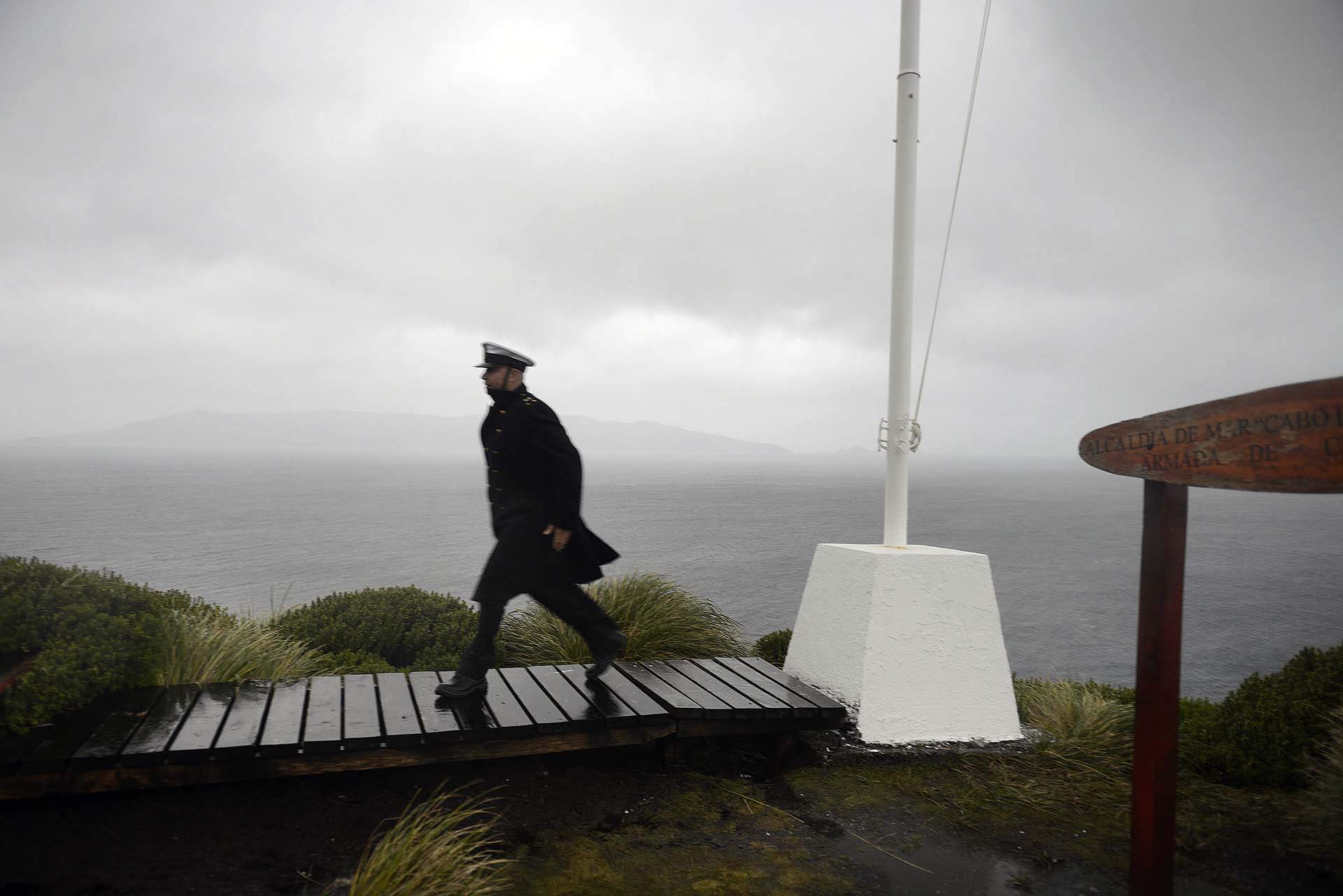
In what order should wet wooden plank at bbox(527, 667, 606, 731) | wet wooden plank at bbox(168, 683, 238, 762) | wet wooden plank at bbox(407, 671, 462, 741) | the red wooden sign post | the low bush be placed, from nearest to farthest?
the red wooden sign post, wet wooden plank at bbox(168, 683, 238, 762), wet wooden plank at bbox(407, 671, 462, 741), wet wooden plank at bbox(527, 667, 606, 731), the low bush

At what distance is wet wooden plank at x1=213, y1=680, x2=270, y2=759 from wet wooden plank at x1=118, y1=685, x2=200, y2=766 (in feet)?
0.63

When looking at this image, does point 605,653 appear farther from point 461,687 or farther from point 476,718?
point 476,718

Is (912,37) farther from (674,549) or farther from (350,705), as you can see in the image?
(674,549)

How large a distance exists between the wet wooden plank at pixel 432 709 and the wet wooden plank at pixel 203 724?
885 mm

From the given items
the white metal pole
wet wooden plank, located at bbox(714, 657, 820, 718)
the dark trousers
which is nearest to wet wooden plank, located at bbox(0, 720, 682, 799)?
the dark trousers

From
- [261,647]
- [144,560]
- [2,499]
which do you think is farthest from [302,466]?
[261,647]

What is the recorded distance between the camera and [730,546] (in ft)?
132

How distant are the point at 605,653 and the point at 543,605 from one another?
522 millimetres

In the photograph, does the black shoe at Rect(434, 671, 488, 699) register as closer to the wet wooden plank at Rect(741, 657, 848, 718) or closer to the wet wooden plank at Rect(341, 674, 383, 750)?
the wet wooden plank at Rect(341, 674, 383, 750)

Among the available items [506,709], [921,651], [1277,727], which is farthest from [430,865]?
[1277,727]

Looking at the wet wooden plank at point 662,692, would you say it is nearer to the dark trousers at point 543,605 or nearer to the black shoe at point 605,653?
the black shoe at point 605,653

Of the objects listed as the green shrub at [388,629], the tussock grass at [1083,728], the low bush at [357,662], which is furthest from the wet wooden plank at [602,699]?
the tussock grass at [1083,728]

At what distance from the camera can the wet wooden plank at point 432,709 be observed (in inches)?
146

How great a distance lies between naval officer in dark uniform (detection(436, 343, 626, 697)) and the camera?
169 inches
